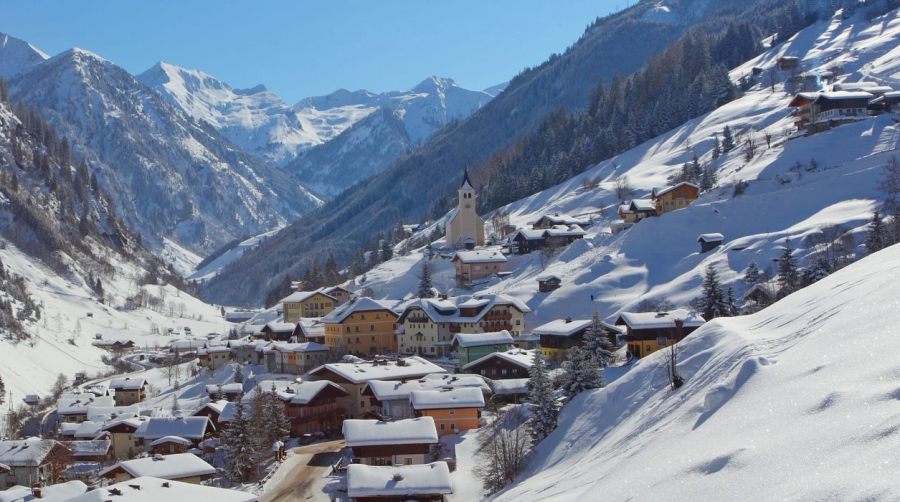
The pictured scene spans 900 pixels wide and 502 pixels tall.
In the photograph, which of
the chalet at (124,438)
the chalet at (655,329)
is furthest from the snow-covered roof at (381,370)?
the chalet at (655,329)

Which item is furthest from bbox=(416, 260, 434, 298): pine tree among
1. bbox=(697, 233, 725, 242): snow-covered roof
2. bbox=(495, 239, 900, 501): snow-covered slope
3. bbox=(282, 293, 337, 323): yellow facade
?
bbox=(495, 239, 900, 501): snow-covered slope

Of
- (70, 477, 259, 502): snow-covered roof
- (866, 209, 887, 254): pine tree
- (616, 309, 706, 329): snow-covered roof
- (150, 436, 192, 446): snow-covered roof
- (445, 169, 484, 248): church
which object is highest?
(445, 169, 484, 248): church

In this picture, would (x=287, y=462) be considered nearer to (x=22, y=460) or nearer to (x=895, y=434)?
(x=22, y=460)

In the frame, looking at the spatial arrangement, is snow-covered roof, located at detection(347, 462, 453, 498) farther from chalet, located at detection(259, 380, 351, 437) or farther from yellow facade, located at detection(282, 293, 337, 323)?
yellow facade, located at detection(282, 293, 337, 323)

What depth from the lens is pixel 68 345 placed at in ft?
Result: 395

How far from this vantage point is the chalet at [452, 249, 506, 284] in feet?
301

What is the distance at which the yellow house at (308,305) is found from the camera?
95.1 metres

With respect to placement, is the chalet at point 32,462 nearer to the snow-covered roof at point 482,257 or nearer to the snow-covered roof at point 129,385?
the snow-covered roof at point 129,385

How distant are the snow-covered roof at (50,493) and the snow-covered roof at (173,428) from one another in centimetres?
1445

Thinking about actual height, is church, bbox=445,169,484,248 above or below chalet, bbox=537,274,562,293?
above

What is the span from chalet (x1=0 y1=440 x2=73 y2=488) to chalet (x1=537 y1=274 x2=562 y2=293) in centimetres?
4135

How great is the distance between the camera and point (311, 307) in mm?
95375

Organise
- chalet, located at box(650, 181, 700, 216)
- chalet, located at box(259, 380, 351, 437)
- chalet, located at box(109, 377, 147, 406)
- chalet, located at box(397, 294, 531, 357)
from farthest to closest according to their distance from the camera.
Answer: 1. chalet, located at box(650, 181, 700, 216)
2. chalet, located at box(109, 377, 147, 406)
3. chalet, located at box(397, 294, 531, 357)
4. chalet, located at box(259, 380, 351, 437)

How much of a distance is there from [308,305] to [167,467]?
52.9 metres
